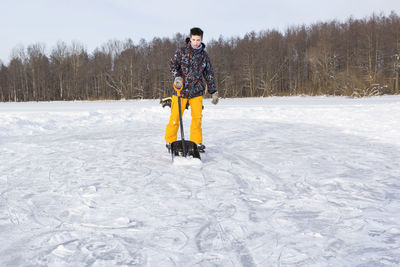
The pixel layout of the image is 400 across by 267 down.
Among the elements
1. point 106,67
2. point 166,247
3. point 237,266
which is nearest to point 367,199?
point 237,266

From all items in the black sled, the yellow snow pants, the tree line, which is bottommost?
the black sled

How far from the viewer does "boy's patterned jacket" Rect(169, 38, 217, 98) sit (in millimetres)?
4078

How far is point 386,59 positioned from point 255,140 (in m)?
34.4

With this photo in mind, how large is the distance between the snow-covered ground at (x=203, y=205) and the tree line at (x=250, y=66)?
18.6 m

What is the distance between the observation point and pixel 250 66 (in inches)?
1549

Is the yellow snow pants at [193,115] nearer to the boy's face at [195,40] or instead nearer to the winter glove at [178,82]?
the winter glove at [178,82]

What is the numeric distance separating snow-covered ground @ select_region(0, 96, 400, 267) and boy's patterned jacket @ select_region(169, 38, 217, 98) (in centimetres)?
98

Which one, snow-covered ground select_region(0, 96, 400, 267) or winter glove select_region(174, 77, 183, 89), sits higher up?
winter glove select_region(174, 77, 183, 89)

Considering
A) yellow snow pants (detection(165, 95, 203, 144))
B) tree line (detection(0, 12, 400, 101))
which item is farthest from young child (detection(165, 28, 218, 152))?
tree line (detection(0, 12, 400, 101))

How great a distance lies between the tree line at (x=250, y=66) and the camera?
31344mm

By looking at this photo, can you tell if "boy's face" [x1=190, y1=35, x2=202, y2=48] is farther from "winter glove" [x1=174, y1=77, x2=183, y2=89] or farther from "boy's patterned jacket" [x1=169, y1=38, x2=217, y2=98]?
"winter glove" [x1=174, y1=77, x2=183, y2=89]

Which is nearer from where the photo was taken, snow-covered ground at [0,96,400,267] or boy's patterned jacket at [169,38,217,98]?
snow-covered ground at [0,96,400,267]

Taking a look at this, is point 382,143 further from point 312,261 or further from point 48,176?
point 48,176

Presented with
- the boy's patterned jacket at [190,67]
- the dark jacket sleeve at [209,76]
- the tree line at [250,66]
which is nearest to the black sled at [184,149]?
the boy's patterned jacket at [190,67]
